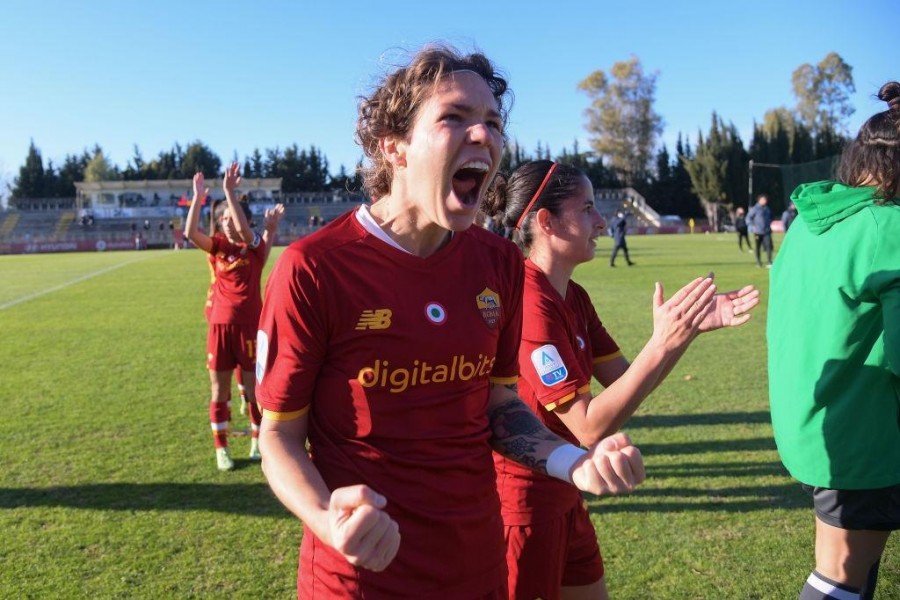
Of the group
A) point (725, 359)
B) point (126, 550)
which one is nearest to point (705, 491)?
point (126, 550)

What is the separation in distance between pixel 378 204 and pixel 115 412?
6.75 m

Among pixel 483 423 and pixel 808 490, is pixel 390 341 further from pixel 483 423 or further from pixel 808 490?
pixel 808 490

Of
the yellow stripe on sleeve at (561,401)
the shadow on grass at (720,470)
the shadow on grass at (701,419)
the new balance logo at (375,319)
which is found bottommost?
the shadow on grass at (720,470)

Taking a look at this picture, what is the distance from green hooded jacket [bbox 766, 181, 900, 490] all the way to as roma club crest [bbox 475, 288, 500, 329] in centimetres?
124

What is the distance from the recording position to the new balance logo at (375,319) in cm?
192

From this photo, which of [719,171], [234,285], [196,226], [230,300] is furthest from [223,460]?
[719,171]

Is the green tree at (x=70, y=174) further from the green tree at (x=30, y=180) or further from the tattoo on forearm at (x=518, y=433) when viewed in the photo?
the tattoo on forearm at (x=518, y=433)

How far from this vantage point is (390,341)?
1.93 meters

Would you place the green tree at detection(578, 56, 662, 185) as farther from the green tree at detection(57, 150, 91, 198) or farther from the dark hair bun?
the dark hair bun

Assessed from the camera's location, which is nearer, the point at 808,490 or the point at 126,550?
the point at 808,490

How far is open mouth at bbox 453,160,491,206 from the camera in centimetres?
197

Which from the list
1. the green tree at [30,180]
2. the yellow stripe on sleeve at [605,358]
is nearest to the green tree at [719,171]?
the yellow stripe on sleeve at [605,358]

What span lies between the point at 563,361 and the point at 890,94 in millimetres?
1650

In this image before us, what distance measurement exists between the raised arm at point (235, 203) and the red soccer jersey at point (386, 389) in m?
4.42
